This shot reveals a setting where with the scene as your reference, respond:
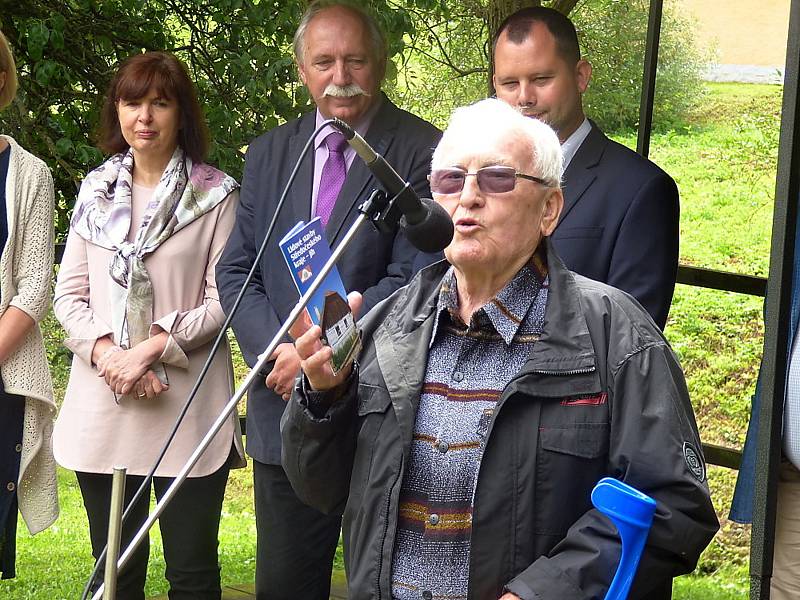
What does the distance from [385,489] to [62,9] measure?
400 cm

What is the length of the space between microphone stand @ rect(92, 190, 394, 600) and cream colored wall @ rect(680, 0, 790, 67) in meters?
8.28

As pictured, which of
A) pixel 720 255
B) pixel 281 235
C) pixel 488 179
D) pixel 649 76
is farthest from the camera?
pixel 720 255

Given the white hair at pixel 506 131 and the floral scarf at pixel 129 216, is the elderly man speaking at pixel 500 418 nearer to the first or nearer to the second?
the white hair at pixel 506 131

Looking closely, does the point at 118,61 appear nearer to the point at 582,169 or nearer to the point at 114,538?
the point at 582,169

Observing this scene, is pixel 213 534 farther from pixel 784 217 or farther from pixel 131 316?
pixel 784 217

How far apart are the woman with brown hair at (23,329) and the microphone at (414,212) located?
6.93 ft

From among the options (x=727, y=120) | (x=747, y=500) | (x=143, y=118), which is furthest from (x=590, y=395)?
(x=727, y=120)

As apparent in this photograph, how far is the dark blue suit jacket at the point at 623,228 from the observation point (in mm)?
2912

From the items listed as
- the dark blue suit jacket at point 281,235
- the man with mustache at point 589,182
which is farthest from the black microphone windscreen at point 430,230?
the dark blue suit jacket at point 281,235

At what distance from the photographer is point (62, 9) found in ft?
17.8

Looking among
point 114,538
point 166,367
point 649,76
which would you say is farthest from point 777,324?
point 649,76

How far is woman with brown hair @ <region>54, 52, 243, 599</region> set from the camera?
3.54 m

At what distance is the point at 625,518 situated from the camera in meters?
1.87

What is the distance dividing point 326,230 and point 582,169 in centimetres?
75
